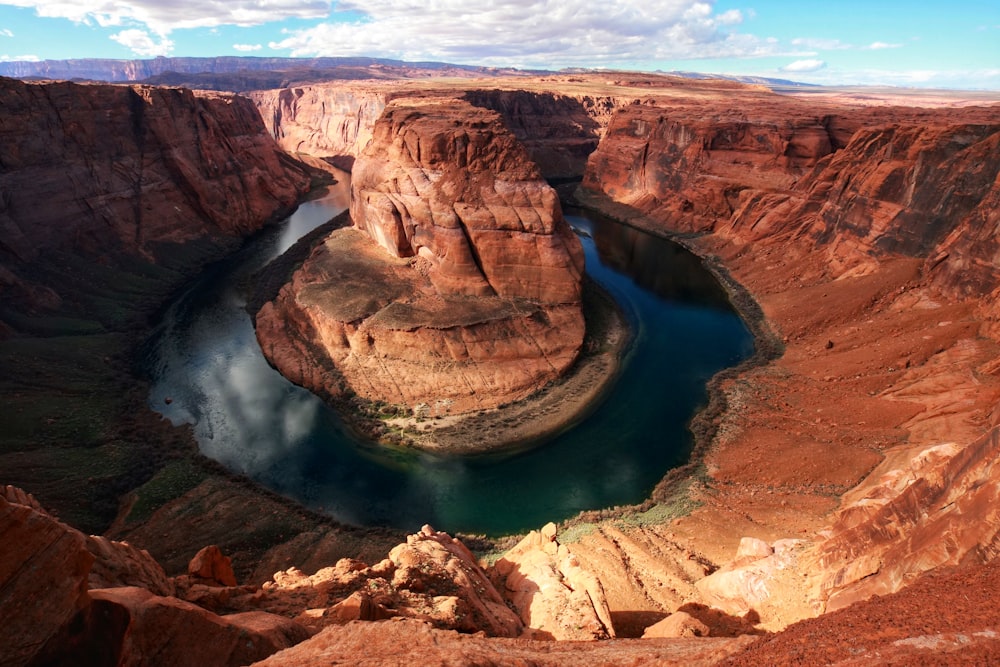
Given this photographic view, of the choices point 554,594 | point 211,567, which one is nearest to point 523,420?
point 554,594

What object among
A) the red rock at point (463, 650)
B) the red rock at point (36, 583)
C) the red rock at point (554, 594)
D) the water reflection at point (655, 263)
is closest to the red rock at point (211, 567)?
the red rock at point (36, 583)

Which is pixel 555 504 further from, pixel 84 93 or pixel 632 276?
pixel 84 93

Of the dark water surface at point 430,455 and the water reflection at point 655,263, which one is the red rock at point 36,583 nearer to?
the dark water surface at point 430,455

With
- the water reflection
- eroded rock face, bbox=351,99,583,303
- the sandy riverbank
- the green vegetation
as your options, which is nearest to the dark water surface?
the sandy riverbank

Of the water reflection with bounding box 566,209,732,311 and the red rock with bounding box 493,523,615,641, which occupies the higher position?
the water reflection with bounding box 566,209,732,311

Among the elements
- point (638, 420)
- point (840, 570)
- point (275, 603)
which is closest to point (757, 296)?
point (638, 420)

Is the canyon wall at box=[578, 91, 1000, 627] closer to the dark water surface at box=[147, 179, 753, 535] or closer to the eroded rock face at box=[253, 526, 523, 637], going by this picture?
the dark water surface at box=[147, 179, 753, 535]

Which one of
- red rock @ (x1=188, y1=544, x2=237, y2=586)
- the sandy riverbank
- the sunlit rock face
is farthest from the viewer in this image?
the sunlit rock face
